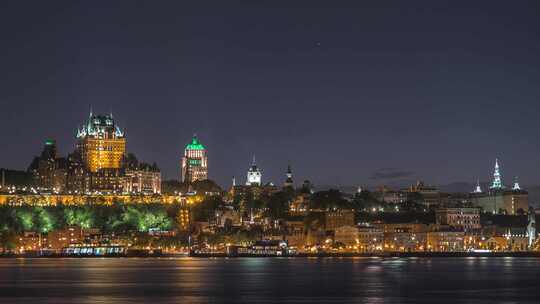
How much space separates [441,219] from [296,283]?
96123mm

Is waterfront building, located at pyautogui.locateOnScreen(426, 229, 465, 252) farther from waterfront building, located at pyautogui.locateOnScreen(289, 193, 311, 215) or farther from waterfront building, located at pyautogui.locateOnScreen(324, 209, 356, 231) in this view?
waterfront building, located at pyautogui.locateOnScreen(289, 193, 311, 215)

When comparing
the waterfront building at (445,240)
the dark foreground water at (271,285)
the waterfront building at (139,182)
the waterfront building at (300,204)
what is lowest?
the dark foreground water at (271,285)

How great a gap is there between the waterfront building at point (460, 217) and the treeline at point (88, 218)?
39763 millimetres

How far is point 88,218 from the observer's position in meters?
164

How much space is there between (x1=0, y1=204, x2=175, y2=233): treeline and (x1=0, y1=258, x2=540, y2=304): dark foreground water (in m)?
49.5

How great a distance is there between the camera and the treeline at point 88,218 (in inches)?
6191

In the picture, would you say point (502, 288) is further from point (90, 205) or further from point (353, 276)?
point (90, 205)

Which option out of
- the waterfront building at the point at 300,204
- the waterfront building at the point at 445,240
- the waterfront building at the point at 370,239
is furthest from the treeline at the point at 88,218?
the waterfront building at the point at 445,240

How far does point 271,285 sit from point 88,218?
8474 centimetres

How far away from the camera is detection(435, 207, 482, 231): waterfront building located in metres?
177

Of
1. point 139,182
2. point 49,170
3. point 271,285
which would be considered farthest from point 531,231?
point 271,285

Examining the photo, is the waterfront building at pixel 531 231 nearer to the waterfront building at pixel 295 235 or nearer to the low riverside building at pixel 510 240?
the low riverside building at pixel 510 240

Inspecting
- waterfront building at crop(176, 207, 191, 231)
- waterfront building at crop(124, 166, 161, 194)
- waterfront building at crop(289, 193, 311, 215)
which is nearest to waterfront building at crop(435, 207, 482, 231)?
waterfront building at crop(289, 193, 311, 215)

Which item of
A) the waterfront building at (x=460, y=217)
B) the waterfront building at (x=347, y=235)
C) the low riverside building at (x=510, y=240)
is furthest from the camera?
the waterfront building at (x=460, y=217)
